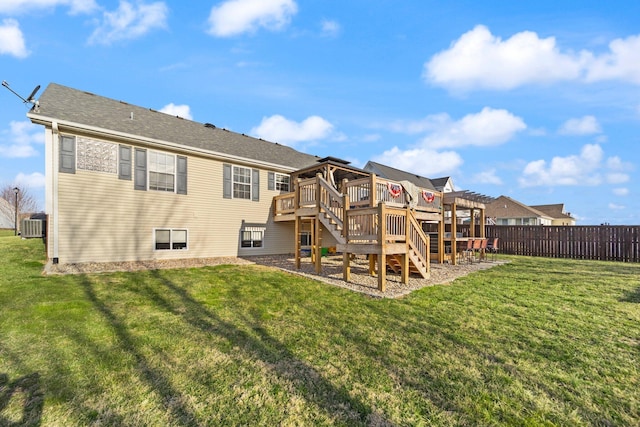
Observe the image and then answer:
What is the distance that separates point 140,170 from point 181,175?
1368 mm

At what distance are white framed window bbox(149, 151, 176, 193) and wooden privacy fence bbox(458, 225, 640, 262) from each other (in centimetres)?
1763

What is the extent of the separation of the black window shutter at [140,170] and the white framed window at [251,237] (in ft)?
13.9

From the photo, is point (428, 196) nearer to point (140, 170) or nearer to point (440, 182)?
point (140, 170)

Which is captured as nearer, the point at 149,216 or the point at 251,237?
the point at 149,216

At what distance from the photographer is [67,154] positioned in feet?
28.2

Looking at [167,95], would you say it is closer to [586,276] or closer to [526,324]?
[526,324]

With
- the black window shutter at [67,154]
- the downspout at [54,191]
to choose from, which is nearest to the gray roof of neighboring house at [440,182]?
the black window shutter at [67,154]

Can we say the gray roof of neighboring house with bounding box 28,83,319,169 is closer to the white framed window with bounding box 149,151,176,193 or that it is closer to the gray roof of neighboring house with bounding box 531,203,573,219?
the white framed window with bounding box 149,151,176,193

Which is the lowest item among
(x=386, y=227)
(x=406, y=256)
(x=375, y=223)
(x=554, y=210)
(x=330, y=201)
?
(x=406, y=256)

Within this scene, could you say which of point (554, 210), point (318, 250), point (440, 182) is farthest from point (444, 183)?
point (318, 250)

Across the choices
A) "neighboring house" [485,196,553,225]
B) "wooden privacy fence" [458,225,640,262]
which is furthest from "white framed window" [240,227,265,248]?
"neighboring house" [485,196,553,225]

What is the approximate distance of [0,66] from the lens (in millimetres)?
10102

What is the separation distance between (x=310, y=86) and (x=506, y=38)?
9.19m

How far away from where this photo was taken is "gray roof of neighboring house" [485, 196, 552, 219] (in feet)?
118
